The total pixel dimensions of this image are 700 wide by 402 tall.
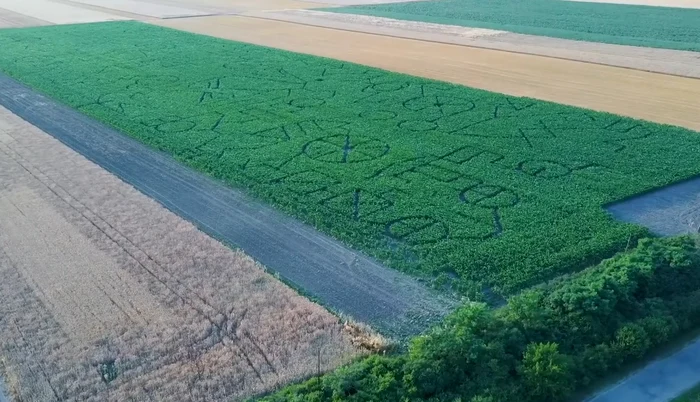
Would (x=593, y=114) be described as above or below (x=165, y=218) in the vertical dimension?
above

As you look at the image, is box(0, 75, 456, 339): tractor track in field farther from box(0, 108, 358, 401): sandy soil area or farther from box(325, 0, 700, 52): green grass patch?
box(325, 0, 700, 52): green grass patch

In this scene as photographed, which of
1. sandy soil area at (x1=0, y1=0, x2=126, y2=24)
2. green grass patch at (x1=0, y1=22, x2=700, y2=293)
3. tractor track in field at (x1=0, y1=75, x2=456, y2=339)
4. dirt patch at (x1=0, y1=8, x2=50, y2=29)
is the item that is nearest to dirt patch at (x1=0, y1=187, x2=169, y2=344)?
tractor track in field at (x1=0, y1=75, x2=456, y2=339)

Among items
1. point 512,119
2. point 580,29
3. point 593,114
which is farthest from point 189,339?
point 580,29

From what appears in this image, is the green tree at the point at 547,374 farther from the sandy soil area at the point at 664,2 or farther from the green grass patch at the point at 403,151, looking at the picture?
the sandy soil area at the point at 664,2

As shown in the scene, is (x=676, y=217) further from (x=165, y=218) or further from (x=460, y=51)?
(x=460, y=51)

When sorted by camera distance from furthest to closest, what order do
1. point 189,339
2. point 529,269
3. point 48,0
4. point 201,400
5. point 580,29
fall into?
point 48,0 < point 580,29 < point 529,269 < point 189,339 < point 201,400

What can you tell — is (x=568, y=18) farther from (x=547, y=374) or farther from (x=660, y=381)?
(x=547, y=374)

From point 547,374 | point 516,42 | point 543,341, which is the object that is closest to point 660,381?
point 543,341
